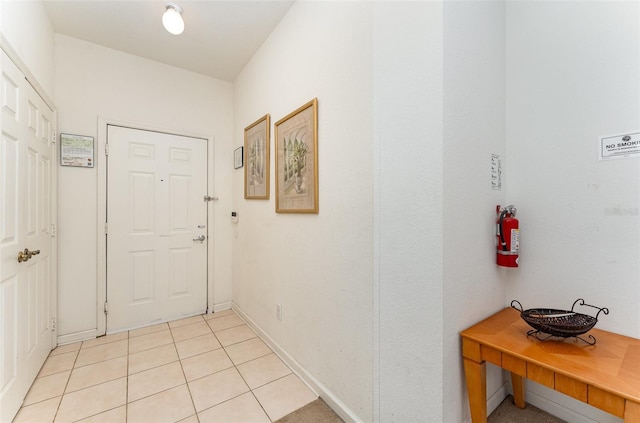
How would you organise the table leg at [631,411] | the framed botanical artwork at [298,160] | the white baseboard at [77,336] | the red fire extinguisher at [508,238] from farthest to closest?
1. the white baseboard at [77,336]
2. the framed botanical artwork at [298,160]
3. the red fire extinguisher at [508,238]
4. the table leg at [631,411]

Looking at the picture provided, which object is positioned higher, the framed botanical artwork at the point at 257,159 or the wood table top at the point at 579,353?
the framed botanical artwork at the point at 257,159

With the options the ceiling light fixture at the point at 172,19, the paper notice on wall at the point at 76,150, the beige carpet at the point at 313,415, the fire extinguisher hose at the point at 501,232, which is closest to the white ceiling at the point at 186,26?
the ceiling light fixture at the point at 172,19

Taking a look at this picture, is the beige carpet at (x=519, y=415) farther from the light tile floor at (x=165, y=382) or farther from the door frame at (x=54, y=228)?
the door frame at (x=54, y=228)

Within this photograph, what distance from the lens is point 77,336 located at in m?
2.47

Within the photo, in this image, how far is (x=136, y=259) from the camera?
2.76 m

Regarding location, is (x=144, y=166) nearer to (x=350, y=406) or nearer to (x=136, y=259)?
(x=136, y=259)

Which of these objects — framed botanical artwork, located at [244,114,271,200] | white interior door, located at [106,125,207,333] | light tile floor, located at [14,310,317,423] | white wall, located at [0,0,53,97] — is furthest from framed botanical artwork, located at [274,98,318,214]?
white wall, located at [0,0,53,97]

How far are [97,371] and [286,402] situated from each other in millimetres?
1518

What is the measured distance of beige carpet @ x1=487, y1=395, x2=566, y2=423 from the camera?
4.54ft

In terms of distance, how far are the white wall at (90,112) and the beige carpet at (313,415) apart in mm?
2254

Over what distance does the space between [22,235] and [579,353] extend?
3.02 metres

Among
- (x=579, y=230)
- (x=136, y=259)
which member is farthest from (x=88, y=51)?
(x=579, y=230)

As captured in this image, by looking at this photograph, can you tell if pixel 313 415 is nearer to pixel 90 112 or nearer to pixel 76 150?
pixel 76 150

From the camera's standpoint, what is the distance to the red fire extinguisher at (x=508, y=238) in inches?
54.1
